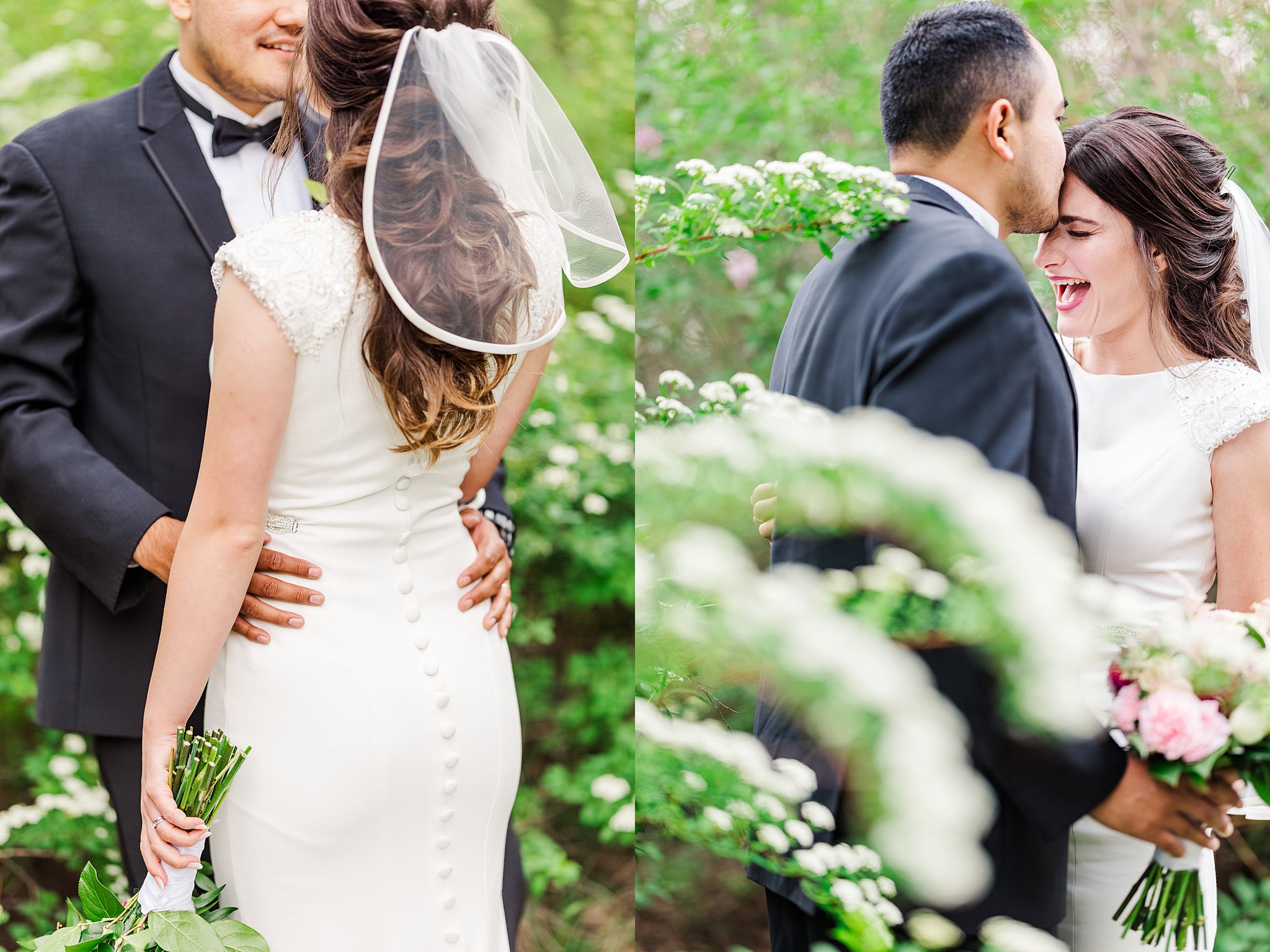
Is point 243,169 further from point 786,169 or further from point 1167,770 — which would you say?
point 1167,770

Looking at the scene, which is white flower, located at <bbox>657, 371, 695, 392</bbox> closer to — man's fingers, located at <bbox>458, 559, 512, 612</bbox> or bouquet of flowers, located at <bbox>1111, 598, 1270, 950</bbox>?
man's fingers, located at <bbox>458, 559, 512, 612</bbox>

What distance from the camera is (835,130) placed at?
2037 mm

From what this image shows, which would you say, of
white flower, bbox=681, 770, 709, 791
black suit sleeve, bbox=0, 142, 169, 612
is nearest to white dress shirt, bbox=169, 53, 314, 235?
black suit sleeve, bbox=0, 142, 169, 612

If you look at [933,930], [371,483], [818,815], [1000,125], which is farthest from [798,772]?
[1000,125]

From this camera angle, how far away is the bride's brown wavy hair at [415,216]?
4.20 ft

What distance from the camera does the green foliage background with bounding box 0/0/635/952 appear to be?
2648 mm

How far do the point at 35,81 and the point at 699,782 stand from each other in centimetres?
259

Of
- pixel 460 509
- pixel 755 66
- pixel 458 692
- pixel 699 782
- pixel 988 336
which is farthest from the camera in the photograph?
pixel 755 66

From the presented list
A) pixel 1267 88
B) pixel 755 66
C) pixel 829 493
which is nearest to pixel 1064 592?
pixel 829 493

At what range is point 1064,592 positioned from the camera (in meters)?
1.33

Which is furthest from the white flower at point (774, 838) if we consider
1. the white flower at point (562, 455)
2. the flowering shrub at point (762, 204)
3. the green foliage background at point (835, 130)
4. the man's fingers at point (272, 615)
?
the white flower at point (562, 455)

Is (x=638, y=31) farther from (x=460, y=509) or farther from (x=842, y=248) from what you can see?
(x=460, y=509)

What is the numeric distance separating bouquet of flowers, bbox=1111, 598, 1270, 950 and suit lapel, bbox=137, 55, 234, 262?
57.2 inches

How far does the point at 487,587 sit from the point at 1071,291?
0.96 metres
